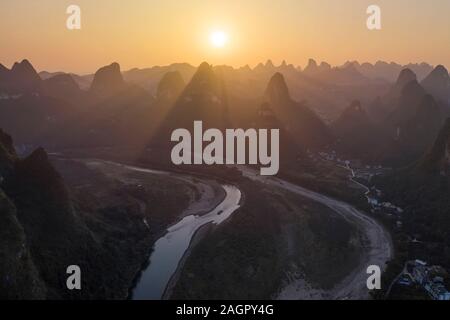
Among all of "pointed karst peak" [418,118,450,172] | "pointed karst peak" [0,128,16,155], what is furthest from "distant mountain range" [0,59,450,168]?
"pointed karst peak" [0,128,16,155]

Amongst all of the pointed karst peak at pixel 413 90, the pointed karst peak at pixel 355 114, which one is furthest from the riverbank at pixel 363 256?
the pointed karst peak at pixel 413 90

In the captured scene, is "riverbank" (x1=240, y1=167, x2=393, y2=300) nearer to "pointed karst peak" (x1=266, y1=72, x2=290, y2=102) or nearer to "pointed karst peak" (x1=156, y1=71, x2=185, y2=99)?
"pointed karst peak" (x1=266, y1=72, x2=290, y2=102)

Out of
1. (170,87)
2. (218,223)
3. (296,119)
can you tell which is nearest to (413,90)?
(296,119)

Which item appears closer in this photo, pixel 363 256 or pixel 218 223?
pixel 363 256

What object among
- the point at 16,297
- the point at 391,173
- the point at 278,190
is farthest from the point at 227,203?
the point at 16,297

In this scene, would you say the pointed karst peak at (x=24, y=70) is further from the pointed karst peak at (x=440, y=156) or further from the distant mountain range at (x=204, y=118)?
the pointed karst peak at (x=440, y=156)

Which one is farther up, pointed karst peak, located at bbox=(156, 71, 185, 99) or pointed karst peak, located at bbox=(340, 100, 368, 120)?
pointed karst peak, located at bbox=(156, 71, 185, 99)

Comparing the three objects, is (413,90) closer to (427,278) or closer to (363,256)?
(363,256)
